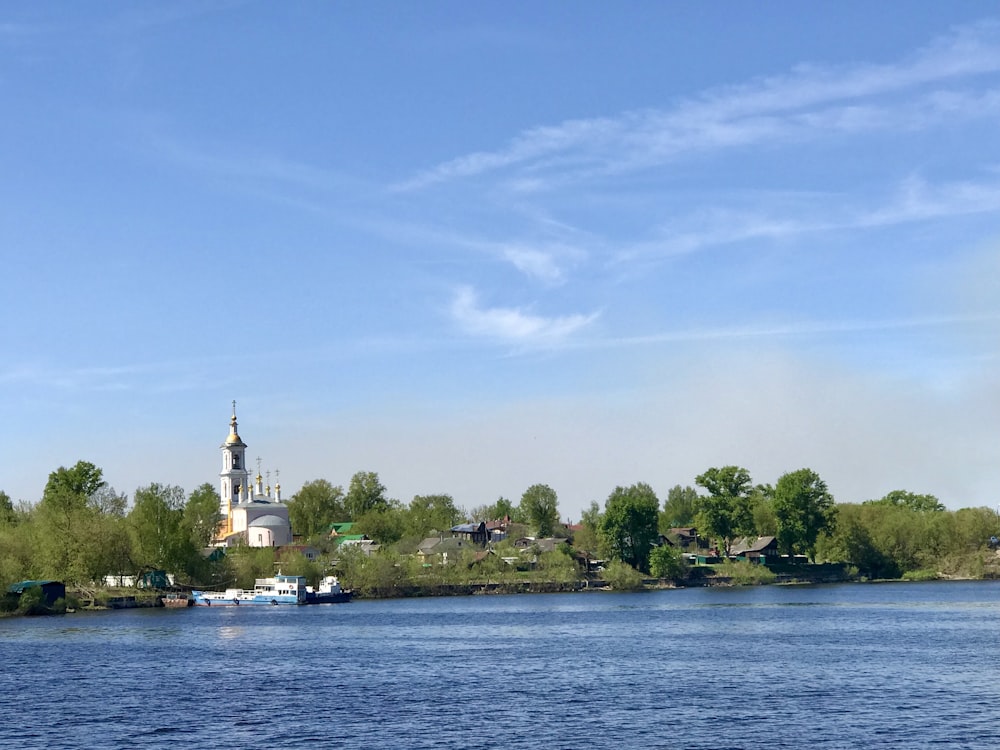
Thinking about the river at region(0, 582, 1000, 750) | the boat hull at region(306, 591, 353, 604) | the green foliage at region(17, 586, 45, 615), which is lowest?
A: the river at region(0, 582, 1000, 750)

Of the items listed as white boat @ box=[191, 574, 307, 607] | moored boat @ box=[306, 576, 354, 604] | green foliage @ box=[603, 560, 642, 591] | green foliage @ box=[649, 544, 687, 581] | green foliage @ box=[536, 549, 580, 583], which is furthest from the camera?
green foliage @ box=[649, 544, 687, 581]

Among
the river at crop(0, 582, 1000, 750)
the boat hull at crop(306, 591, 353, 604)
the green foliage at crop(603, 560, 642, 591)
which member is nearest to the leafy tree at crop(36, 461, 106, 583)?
the river at crop(0, 582, 1000, 750)

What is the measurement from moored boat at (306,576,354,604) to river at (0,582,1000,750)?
34.8 m

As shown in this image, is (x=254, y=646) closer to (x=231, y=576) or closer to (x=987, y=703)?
(x=987, y=703)

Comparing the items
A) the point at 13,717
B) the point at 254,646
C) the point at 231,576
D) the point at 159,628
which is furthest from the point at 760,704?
the point at 231,576

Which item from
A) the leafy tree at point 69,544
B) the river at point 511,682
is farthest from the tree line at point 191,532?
the river at point 511,682

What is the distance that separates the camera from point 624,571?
590 ft

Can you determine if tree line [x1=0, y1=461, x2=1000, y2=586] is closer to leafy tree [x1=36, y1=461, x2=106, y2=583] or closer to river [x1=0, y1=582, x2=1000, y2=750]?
leafy tree [x1=36, y1=461, x2=106, y2=583]

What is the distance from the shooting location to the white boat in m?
148

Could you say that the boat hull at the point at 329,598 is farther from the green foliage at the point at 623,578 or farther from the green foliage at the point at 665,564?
the green foliage at the point at 665,564

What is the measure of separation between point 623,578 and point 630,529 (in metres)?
8.66

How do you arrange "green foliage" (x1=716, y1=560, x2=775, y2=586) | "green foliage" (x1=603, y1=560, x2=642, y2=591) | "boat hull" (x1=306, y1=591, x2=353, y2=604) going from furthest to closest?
"green foliage" (x1=716, y1=560, x2=775, y2=586), "green foliage" (x1=603, y1=560, x2=642, y2=591), "boat hull" (x1=306, y1=591, x2=353, y2=604)

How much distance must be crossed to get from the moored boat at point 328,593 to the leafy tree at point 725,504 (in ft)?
214

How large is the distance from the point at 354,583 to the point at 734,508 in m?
64.5
